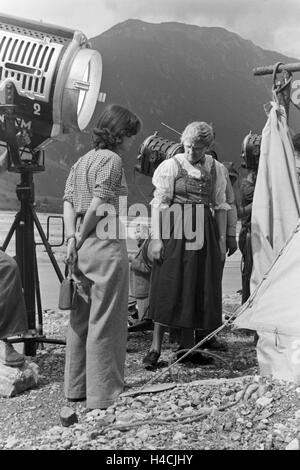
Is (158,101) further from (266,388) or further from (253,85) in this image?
(266,388)

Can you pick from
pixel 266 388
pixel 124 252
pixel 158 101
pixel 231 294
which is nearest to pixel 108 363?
pixel 124 252

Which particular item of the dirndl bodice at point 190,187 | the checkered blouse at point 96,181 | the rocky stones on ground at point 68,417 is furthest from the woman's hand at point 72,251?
the dirndl bodice at point 190,187

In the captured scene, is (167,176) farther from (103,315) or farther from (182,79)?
(182,79)

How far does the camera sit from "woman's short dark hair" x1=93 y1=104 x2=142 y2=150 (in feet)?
8.39

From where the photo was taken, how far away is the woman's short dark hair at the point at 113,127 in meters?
2.56

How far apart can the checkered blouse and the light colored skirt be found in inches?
6.2

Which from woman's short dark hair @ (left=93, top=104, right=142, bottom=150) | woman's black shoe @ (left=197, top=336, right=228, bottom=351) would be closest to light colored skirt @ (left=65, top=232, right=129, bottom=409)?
woman's short dark hair @ (left=93, top=104, right=142, bottom=150)

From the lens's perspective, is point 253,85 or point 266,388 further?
point 253,85

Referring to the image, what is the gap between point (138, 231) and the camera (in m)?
4.15

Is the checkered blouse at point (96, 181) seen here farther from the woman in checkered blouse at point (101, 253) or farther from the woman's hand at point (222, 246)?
the woman's hand at point (222, 246)

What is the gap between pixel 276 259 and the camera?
9.04 ft

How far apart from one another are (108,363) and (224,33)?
10.6 meters

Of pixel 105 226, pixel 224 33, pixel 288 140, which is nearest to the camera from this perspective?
pixel 105 226

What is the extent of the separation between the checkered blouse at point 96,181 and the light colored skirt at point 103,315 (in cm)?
16
